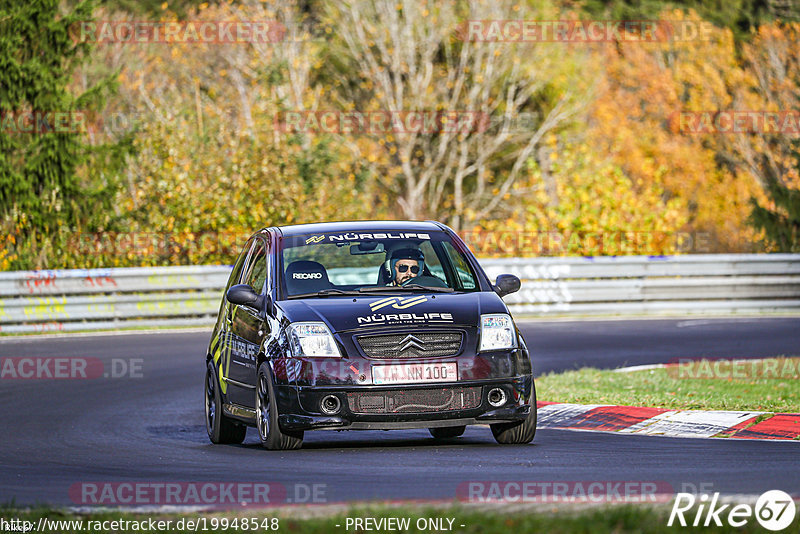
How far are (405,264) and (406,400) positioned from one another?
5.01 ft

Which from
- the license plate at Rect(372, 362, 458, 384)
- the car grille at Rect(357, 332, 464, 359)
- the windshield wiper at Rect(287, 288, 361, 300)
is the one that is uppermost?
the windshield wiper at Rect(287, 288, 361, 300)

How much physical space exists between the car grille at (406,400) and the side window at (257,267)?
5.33 feet

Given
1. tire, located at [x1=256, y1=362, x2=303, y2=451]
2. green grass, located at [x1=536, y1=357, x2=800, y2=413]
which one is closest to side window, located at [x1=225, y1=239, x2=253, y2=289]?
tire, located at [x1=256, y1=362, x2=303, y2=451]

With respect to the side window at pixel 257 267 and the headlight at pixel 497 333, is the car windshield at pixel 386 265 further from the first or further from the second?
the headlight at pixel 497 333

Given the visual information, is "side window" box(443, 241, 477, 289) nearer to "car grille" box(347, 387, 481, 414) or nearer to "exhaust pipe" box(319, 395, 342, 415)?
"car grille" box(347, 387, 481, 414)

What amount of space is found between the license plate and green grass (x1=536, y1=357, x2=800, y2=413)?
3.25 m

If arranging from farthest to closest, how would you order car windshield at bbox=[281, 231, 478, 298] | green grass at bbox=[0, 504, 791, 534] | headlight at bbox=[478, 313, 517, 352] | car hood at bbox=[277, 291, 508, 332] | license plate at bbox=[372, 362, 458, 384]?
car windshield at bbox=[281, 231, 478, 298], headlight at bbox=[478, 313, 517, 352], car hood at bbox=[277, 291, 508, 332], license plate at bbox=[372, 362, 458, 384], green grass at bbox=[0, 504, 791, 534]

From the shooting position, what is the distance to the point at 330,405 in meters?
9.31

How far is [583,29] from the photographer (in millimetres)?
50250

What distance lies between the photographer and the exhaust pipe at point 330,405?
930 cm

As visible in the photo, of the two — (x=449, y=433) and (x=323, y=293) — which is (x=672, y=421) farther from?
(x=323, y=293)

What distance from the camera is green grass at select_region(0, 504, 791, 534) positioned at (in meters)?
5.95

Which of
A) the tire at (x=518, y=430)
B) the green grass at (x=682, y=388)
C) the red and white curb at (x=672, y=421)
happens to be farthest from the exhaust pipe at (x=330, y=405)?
the green grass at (x=682, y=388)

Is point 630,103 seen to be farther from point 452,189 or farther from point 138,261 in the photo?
point 138,261
